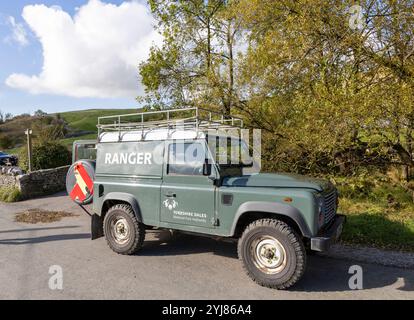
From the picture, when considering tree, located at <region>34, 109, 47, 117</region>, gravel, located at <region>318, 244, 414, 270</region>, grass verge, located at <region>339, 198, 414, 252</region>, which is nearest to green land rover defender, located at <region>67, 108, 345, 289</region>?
gravel, located at <region>318, 244, 414, 270</region>

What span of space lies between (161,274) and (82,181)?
2.94 meters

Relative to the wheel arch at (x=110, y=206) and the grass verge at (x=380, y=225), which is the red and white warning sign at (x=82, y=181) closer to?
the wheel arch at (x=110, y=206)

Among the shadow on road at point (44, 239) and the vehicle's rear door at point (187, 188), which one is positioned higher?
the vehicle's rear door at point (187, 188)

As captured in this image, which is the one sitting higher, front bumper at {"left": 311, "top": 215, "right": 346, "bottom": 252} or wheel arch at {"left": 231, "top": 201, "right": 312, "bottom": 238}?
wheel arch at {"left": 231, "top": 201, "right": 312, "bottom": 238}

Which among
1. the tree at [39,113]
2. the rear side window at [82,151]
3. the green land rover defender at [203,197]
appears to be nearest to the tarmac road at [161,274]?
the green land rover defender at [203,197]

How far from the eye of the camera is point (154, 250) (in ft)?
18.8

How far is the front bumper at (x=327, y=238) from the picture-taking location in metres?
3.89

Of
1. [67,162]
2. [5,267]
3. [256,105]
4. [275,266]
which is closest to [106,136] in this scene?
[5,267]

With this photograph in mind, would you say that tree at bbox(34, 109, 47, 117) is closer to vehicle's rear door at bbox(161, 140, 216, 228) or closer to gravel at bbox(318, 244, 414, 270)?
vehicle's rear door at bbox(161, 140, 216, 228)

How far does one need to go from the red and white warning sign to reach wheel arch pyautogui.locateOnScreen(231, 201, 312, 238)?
130 inches

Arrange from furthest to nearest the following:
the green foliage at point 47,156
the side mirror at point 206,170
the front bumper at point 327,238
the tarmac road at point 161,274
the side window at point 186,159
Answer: the green foliage at point 47,156
the side window at point 186,159
the side mirror at point 206,170
the tarmac road at point 161,274
the front bumper at point 327,238

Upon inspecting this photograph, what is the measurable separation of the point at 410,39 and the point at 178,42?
8.42 m

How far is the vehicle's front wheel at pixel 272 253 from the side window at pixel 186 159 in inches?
48.1

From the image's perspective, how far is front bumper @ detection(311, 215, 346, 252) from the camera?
3887mm
